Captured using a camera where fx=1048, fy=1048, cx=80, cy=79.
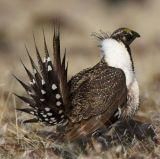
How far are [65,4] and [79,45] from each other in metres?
8.55

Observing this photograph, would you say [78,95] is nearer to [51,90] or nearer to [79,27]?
[51,90]

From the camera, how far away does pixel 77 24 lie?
25141 mm

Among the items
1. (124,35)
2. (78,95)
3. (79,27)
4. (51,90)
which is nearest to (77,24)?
(79,27)

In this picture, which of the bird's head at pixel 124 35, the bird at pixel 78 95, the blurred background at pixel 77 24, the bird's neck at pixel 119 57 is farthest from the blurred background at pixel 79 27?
the bird at pixel 78 95

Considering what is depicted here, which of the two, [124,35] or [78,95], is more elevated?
[124,35]

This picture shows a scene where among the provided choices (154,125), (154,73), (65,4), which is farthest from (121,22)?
(154,125)

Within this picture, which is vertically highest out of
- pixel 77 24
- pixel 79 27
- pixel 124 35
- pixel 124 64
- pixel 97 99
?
pixel 77 24

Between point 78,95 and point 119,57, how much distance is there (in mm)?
490

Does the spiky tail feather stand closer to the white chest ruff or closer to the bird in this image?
the bird

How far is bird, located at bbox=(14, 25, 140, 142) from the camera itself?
24.9 ft

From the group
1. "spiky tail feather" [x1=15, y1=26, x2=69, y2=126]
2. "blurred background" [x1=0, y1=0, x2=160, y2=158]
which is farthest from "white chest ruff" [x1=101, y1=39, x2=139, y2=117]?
"blurred background" [x1=0, y1=0, x2=160, y2=158]

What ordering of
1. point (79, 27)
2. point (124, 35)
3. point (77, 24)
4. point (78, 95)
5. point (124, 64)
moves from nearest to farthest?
1. point (78, 95)
2. point (124, 64)
3. point (124, 35)
4. point (79, 27)
5. point (77, 24)

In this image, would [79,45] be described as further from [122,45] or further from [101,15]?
[122,45]

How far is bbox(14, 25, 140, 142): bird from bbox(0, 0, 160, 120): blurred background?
646 cm
